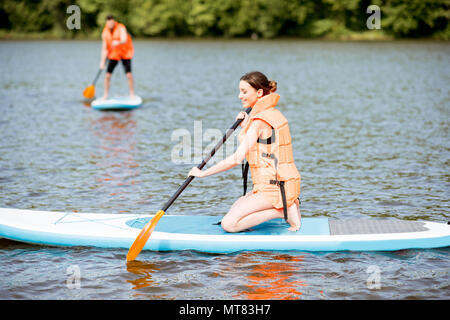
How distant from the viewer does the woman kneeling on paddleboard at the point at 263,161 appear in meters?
5.61

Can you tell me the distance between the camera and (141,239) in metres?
5.75

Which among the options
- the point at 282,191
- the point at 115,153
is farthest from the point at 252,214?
the point at 115,153

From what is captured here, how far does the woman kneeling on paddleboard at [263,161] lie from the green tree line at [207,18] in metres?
47.8

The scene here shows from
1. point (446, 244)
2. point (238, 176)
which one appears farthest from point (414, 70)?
point (446, 244)

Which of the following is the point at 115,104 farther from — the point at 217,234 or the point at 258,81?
the point at 258,81

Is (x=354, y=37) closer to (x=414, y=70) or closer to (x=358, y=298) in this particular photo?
(x=414, y=70)

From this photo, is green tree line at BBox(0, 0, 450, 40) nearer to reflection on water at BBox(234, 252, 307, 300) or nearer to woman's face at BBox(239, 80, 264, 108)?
woman's face at BBox(239, 80, 264, 108)

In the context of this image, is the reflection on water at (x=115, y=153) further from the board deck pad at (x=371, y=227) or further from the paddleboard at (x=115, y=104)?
the board deck pad at (x=371, y=227)

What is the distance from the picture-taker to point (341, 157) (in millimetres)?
10383

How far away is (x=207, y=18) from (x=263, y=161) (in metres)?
52.1

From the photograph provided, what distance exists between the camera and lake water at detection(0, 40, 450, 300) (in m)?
5.39

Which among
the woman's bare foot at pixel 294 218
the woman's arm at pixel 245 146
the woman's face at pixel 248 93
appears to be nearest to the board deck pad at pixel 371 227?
the woman's bare foot at pixel 294 218
